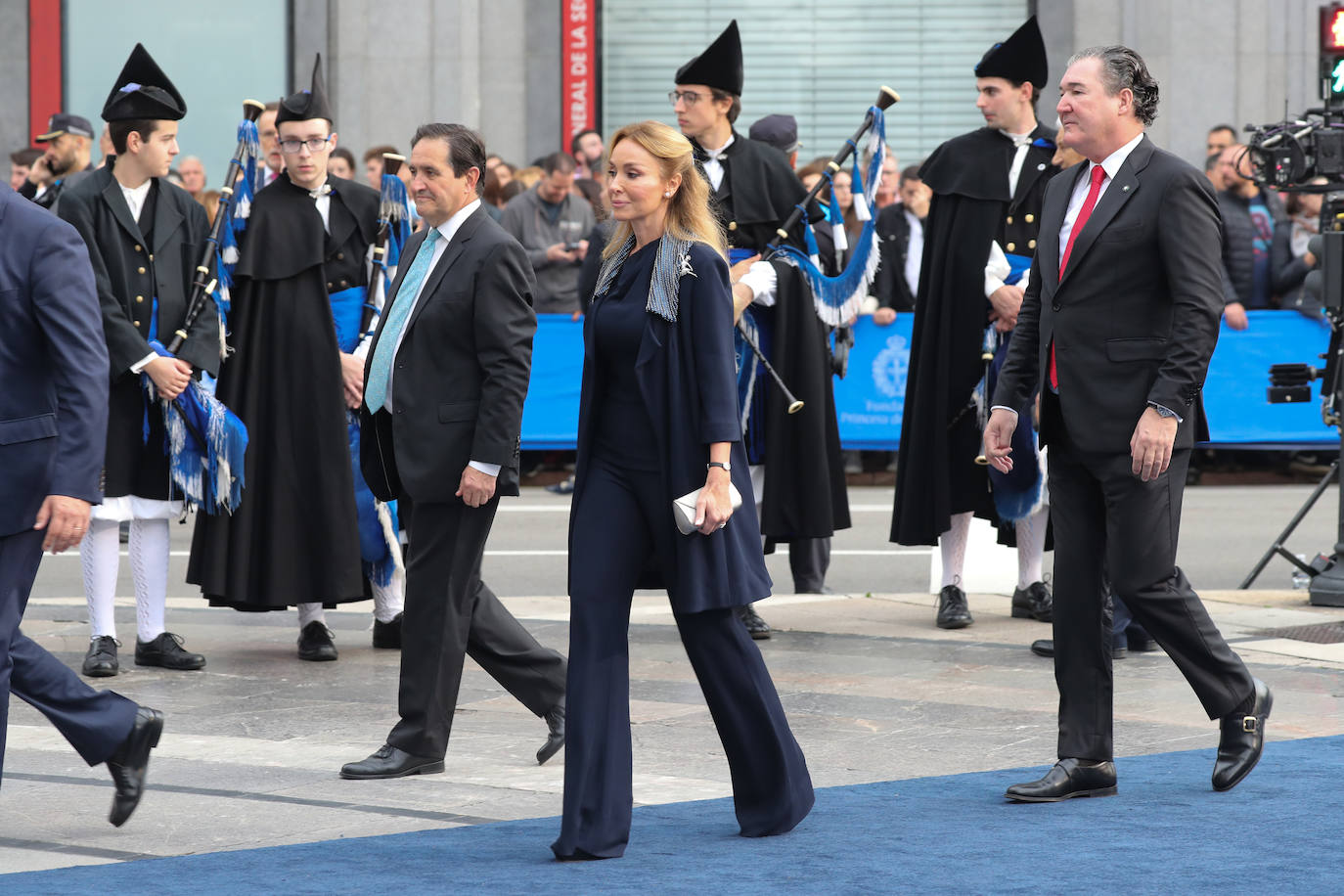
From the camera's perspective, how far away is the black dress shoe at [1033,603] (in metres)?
9.00

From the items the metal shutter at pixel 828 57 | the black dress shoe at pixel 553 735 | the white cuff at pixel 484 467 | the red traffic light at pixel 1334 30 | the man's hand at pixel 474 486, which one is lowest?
the black dress shoe at pixel 553 735

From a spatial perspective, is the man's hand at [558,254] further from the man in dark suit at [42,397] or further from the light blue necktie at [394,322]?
the man in dark suit at [42,397]

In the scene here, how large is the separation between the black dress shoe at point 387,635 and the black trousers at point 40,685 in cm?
314

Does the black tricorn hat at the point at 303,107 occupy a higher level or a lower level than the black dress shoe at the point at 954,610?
higher

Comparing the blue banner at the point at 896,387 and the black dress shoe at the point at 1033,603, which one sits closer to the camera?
the black dress shoe at the point at 1033,603

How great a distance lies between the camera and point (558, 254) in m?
14.8

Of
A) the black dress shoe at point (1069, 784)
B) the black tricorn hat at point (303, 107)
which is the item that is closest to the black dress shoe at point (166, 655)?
the black tricorn hat at point (303, 107)

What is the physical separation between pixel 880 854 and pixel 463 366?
2.01 meters

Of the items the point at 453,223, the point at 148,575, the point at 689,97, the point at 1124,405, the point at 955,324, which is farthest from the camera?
the point at 955,324

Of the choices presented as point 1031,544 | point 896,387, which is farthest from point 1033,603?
point 896,387

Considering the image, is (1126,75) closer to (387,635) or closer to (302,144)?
(302,144)

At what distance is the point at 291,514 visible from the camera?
8.30 m

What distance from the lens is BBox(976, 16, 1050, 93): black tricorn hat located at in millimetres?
8617

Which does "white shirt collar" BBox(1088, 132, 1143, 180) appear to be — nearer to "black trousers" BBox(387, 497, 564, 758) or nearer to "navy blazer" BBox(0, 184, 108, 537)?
"black trousers" BBox(387, 497, 564, 758)
